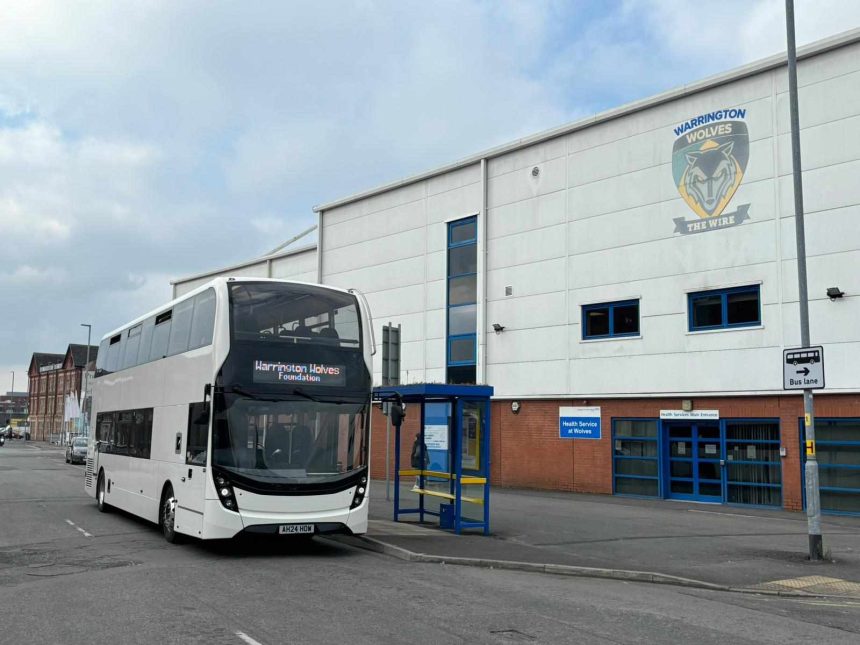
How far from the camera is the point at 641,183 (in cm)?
2470

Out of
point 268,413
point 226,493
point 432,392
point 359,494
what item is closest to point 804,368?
point 432,392

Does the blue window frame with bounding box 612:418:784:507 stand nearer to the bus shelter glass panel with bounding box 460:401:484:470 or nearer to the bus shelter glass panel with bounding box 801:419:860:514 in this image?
the bus shelter glass panel with bounding box 801:419:860:514

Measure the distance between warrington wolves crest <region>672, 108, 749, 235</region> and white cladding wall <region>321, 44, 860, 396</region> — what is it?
239 mm

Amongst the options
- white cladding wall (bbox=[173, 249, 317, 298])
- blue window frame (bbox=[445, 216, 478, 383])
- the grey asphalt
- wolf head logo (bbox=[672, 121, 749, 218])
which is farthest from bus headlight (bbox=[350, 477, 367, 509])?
white cladding wall (bbox=[173, 249, 317, 298])

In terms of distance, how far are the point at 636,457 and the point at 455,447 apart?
36.1ft

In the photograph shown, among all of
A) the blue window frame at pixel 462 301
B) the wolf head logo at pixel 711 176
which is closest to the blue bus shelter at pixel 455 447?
the wolf head logo at pixel 711 176

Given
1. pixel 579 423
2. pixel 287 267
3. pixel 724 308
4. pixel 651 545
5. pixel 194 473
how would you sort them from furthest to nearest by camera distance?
pixel 287 267 → pixel 579 423 → pixel 724 308 → pixel 651 545 → pixel 194 473

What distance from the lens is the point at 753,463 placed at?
21.7m

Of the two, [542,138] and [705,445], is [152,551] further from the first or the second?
[542,138]

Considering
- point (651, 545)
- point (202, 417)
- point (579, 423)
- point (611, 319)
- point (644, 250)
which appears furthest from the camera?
point (579, 423)

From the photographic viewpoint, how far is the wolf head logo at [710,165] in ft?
74.0

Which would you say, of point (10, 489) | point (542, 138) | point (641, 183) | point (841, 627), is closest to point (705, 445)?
point (641, 183)

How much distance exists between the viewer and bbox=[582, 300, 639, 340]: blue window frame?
24.7 m

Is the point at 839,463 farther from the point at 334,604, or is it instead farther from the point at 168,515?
the point at 334,604
